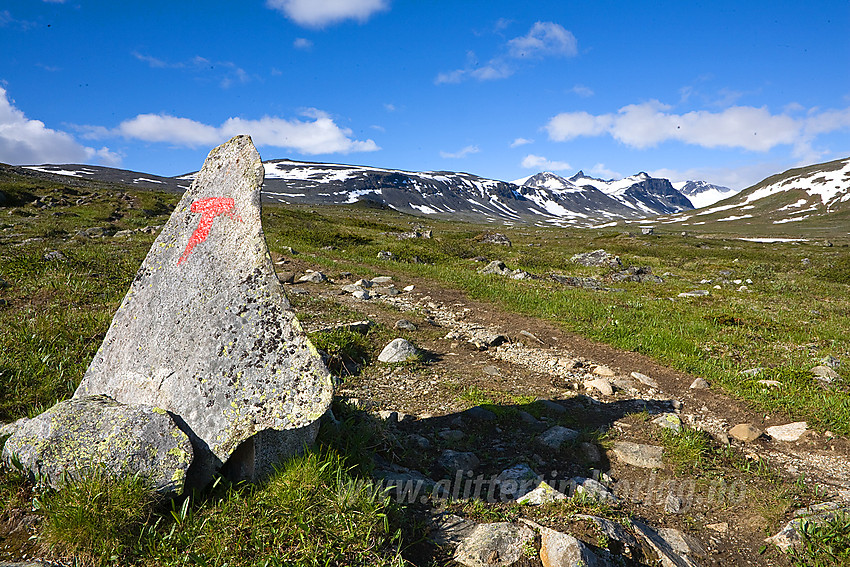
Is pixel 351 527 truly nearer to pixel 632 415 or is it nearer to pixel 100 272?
pixel 632 415

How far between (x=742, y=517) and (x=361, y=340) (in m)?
6.73

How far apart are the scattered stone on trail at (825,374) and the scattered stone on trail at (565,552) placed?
7.40 metres

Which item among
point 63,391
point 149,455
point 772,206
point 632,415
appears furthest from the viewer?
point 772,206

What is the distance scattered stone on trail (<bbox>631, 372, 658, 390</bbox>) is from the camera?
27.8ft

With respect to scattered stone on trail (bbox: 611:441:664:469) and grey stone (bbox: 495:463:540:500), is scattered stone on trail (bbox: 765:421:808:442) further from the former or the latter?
grey stone (bbox: 495:463:540:500)

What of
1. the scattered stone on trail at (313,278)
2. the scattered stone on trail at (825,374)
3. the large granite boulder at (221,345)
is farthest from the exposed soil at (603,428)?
the scattered stone on trail at (313,278)

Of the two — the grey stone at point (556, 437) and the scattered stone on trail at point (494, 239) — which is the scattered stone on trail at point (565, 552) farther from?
the scattered stone on trail at point (494, 239)

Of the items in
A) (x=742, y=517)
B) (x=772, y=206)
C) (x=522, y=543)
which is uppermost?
(x=772, y=206)

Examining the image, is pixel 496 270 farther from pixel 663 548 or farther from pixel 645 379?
pixel 663 548

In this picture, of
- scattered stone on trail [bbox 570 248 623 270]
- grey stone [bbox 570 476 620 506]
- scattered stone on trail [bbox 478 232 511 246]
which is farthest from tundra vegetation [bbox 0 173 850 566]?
scattered stone on trail [bbox 478 232 511 246]

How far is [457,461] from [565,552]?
204 centimetres

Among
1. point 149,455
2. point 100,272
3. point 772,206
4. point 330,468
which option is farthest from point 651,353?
point 772,206

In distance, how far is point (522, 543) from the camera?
144 inches

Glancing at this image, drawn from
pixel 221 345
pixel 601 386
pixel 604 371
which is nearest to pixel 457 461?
pixel 221 345
